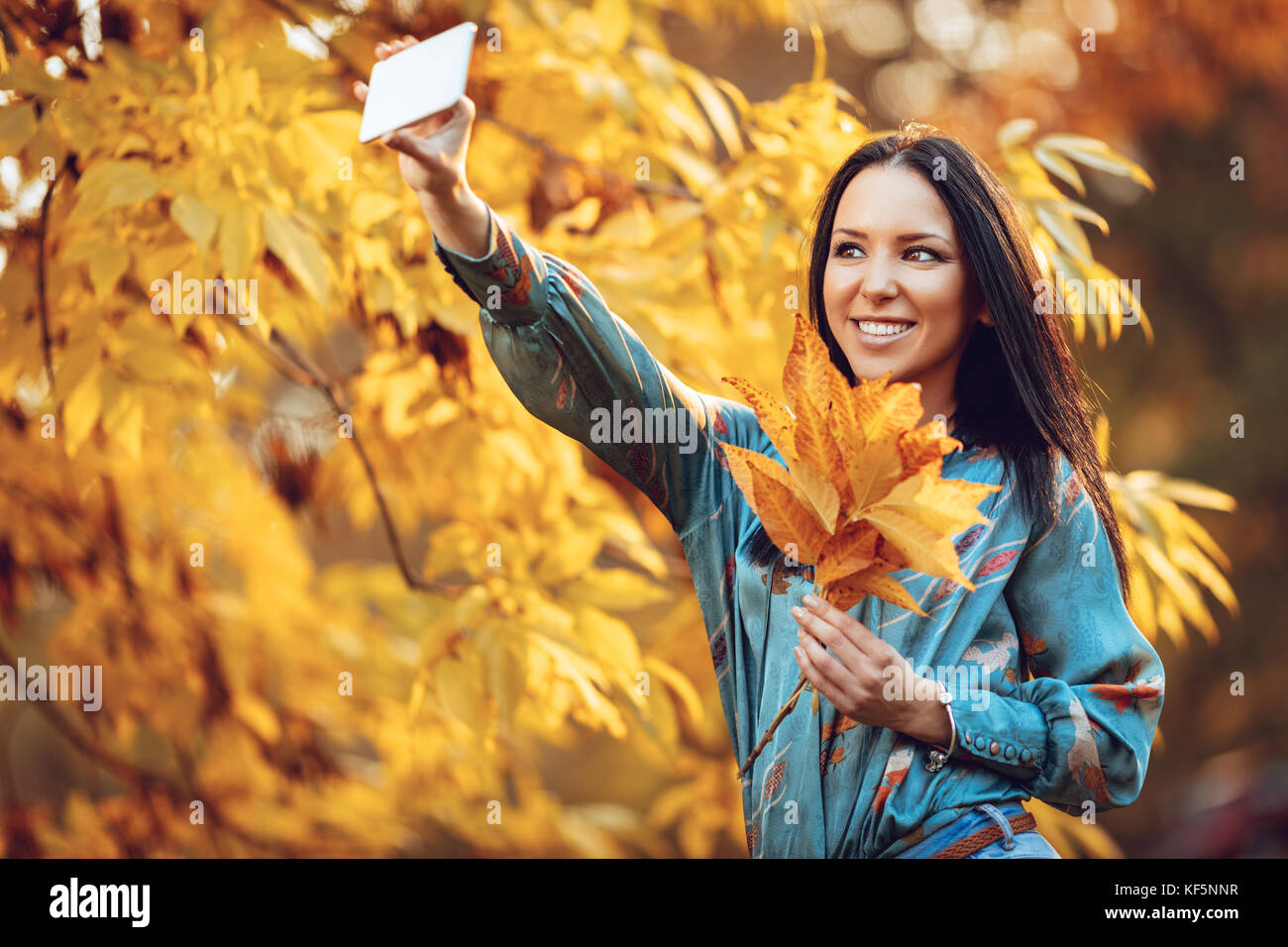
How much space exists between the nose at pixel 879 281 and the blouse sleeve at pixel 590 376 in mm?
227

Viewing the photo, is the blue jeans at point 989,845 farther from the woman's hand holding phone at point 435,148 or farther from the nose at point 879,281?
the woman's hand holding phone at point 435,148

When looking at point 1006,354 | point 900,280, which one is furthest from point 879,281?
point 1006,354

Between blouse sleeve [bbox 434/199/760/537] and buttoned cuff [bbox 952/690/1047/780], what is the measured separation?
1.19 ft

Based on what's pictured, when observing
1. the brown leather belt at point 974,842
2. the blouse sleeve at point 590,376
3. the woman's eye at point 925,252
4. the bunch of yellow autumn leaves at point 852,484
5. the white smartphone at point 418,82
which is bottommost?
the brown leather belt at point 974,842

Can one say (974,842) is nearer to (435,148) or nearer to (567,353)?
(567,353)

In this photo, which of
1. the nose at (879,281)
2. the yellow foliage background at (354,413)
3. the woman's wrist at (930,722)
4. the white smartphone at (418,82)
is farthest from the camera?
the yellow foliage background at (354,413)

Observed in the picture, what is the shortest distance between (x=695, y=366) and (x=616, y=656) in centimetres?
55

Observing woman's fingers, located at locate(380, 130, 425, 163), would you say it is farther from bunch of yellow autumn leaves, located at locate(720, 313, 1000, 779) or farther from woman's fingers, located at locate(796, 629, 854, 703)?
woman's fingers, located at locate(796, 629, 854, 703)

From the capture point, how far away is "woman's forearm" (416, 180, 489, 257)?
1.08m

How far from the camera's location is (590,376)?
3.93 ft

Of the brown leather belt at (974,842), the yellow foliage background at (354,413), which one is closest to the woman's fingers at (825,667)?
the brown leather belt at (974,842)

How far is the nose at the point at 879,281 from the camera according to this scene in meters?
1.23

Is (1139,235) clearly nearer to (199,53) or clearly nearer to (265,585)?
(265,585)

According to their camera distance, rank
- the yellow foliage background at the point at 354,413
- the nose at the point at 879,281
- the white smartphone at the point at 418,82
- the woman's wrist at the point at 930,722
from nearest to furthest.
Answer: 1. the white smartphone at the point at 418,82
2. the woman's wrist at the point at 930,722
3. the nose at the point at 879,281
4. the yellow foliage background at the point at 354,413
